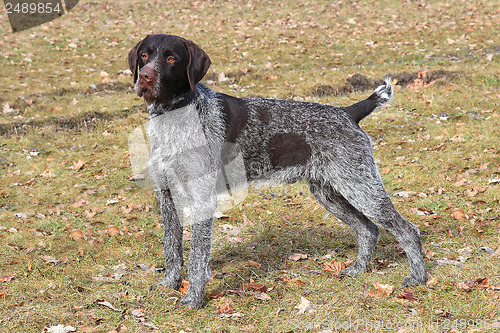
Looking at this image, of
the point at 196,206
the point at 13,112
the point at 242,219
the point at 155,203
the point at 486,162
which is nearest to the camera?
the point at 196,206

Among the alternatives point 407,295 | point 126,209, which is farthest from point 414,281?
point 126,209

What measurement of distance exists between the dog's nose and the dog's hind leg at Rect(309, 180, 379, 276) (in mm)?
2311

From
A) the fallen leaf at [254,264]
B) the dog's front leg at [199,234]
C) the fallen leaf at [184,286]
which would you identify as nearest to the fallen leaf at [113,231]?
the fallen leaf at [184,286]

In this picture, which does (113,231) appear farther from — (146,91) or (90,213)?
(146,91)

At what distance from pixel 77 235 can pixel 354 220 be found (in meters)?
3.86

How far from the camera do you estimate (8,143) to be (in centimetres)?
1040

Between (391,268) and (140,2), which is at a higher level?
(140,2)

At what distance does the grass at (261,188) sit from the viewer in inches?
194

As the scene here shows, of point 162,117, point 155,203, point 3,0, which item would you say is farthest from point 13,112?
point 3,0

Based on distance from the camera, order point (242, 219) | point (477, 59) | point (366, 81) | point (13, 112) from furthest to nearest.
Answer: point (477, 59) < point (366, 81) < point (13, 112) < point (242, 219)

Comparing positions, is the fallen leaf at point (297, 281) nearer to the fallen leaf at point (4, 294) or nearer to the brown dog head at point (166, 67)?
the brown dog head at point (166, 67)

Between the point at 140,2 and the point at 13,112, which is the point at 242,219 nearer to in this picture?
the point at 13,112

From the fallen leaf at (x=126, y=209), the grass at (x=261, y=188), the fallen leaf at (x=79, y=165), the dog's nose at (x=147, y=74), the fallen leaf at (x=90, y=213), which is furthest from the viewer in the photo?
the fallen leaf at (x=79, y=165)

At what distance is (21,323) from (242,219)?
11.7 feet
